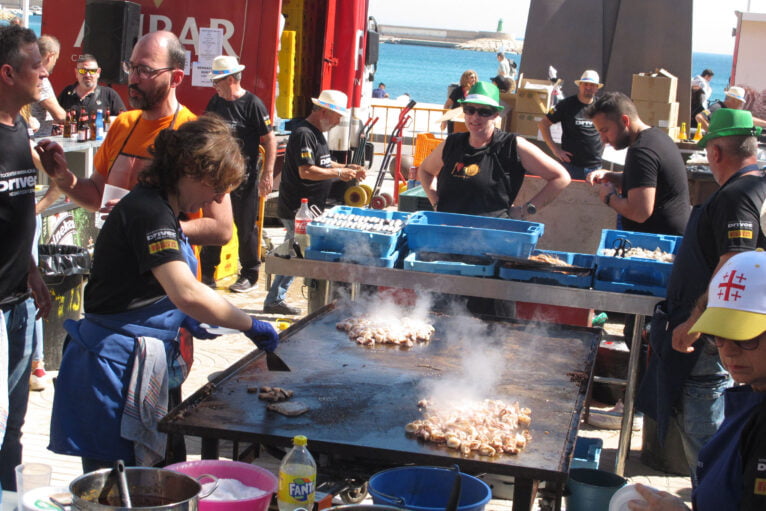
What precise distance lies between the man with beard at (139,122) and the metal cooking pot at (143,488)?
6.61 ft

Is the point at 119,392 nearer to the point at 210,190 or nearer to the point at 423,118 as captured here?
the point at 210,190

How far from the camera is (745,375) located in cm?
235

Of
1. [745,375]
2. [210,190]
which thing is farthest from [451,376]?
[745,375]

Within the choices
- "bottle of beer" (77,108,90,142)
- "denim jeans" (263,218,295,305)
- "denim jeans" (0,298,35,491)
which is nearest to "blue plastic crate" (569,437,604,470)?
"denim jeans" (0,298,35,491)

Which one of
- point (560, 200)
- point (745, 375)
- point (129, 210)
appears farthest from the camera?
point (560, 200)

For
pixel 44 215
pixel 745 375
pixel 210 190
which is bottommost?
pixel 44 215

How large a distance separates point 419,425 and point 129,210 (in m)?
1.34

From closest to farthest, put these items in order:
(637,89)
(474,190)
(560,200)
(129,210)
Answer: (129,210) < (474,190) < (560,200) < (637,89)

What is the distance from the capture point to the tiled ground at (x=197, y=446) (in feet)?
16.6

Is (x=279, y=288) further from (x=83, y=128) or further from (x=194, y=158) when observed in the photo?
(x=194, y=158)

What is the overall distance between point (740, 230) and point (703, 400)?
95 centimetres

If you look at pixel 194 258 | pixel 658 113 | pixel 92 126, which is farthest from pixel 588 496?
pixel 658 113

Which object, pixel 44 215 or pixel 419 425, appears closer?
pixel 419 425

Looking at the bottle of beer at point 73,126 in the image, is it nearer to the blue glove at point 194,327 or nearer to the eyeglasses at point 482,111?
the eyeglasses at point 482,111
